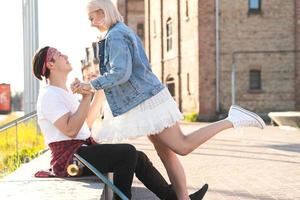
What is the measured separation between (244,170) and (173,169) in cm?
397

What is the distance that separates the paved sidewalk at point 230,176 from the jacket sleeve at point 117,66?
0.78 metres

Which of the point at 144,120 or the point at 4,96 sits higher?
the point at 4,96

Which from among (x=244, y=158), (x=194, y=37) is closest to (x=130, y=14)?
(x=194, y=37)

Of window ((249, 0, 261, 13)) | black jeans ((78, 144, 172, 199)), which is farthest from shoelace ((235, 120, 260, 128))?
window ((249, 0, 261, 13))

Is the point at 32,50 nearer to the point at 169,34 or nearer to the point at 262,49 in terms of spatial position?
the point at 262,49

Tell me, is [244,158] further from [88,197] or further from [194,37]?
[194,37]

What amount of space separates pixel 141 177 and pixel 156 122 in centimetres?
52

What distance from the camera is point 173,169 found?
462cm

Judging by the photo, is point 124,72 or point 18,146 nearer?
point 124,72

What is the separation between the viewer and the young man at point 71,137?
4.16m

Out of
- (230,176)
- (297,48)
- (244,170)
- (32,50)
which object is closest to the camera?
(230,176)

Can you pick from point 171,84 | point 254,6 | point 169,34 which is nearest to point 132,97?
point 254,6

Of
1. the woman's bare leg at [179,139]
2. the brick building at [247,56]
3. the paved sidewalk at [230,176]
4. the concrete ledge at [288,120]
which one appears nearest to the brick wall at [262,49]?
the brick building at [247,56]

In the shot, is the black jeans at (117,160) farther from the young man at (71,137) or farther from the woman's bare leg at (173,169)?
the woman's bare leg at (173,169)
